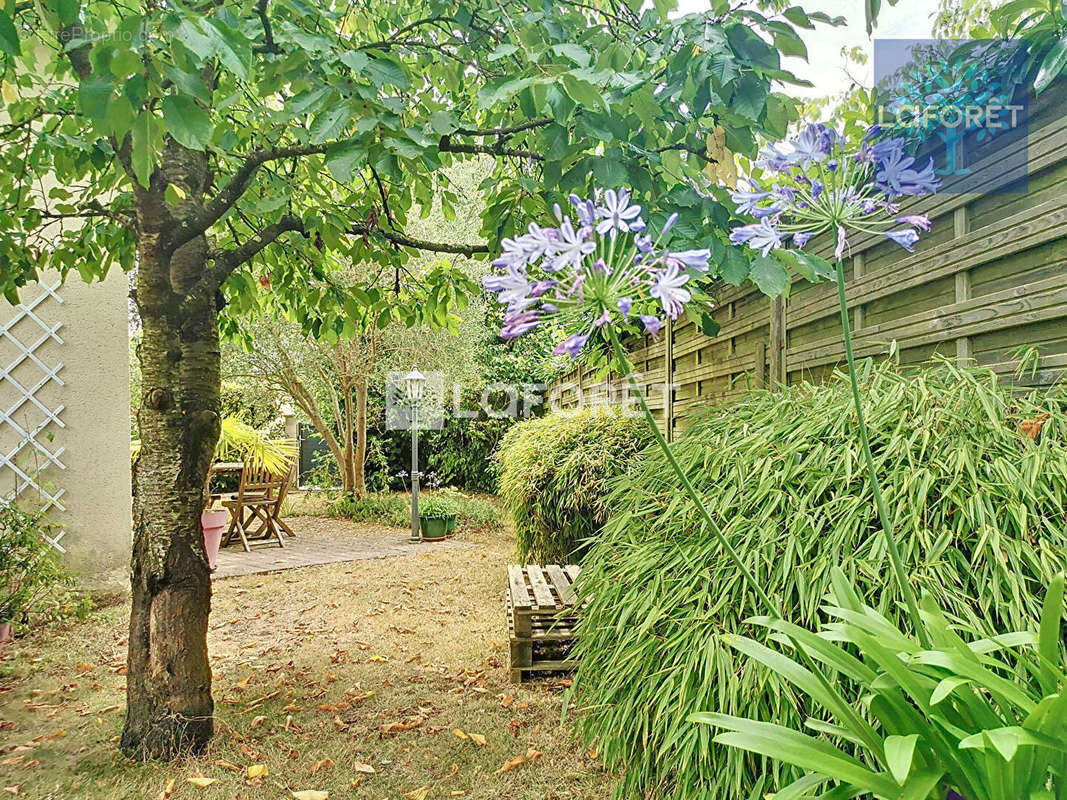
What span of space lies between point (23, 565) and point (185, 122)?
366cm

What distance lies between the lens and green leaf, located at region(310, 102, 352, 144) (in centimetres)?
158

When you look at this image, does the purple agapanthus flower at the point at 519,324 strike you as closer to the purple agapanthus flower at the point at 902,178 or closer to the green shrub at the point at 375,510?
the purple agapanthus flower at the point at 902,178

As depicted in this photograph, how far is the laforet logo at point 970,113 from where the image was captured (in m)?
1.78

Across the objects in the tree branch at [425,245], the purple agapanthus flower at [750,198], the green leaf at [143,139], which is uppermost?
the tree branch at [425,245]

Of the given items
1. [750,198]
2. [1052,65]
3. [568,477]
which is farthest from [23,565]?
[1052,65]

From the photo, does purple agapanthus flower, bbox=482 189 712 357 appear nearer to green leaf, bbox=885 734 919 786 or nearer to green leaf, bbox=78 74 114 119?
green leaf, bbox=885 734 919 786

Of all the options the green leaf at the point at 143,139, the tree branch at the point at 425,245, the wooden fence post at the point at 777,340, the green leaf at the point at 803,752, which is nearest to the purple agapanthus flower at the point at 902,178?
the green leaf at the point at 803,752

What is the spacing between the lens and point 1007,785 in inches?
34.1

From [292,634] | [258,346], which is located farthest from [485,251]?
[258,346]

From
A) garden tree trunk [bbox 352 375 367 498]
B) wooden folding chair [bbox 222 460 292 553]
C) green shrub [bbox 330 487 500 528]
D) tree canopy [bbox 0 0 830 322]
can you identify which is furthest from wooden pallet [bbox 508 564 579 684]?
garden tree trunk [bbox 352 375 367 498]

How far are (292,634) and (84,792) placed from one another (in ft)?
6.33

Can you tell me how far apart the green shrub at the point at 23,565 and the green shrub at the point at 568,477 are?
10.0ft

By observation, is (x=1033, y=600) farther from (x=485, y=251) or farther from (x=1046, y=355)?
(x=485, y=251)

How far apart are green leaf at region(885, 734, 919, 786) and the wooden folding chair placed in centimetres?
729
